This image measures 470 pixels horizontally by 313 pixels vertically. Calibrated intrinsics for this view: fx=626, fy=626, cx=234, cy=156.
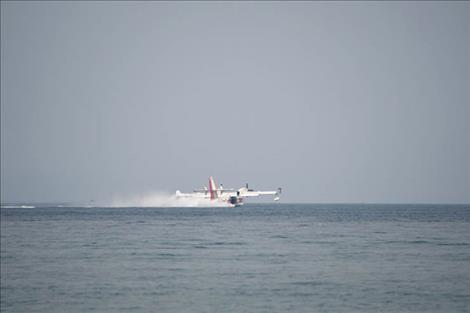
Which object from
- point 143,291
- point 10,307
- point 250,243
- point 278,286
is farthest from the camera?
point 250,243

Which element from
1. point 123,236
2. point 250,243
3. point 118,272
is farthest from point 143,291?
point 123,236

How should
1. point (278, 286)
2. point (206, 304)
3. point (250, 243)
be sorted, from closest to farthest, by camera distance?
point (206, 304), point (278, 286), point (250, 243)

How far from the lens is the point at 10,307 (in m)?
31.4

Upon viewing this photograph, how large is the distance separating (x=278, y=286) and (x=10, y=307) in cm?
1656

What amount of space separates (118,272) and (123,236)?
37.3 m

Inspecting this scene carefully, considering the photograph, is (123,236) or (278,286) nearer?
(278,286)

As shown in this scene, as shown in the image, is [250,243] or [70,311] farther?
[250,243]

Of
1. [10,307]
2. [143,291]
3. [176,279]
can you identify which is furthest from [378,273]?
[10,307]

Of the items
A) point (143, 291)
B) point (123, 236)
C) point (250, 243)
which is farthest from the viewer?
point (123, 236)

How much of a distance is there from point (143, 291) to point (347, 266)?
62.3 feet

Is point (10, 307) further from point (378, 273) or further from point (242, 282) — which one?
point (378, 273)

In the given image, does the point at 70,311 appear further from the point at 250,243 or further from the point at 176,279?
the point at 250,243

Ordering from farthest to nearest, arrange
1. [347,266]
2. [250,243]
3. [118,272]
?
1. [250,243]
2. [347,266]
3. [118,272]

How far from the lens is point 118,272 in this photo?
45344 mm
